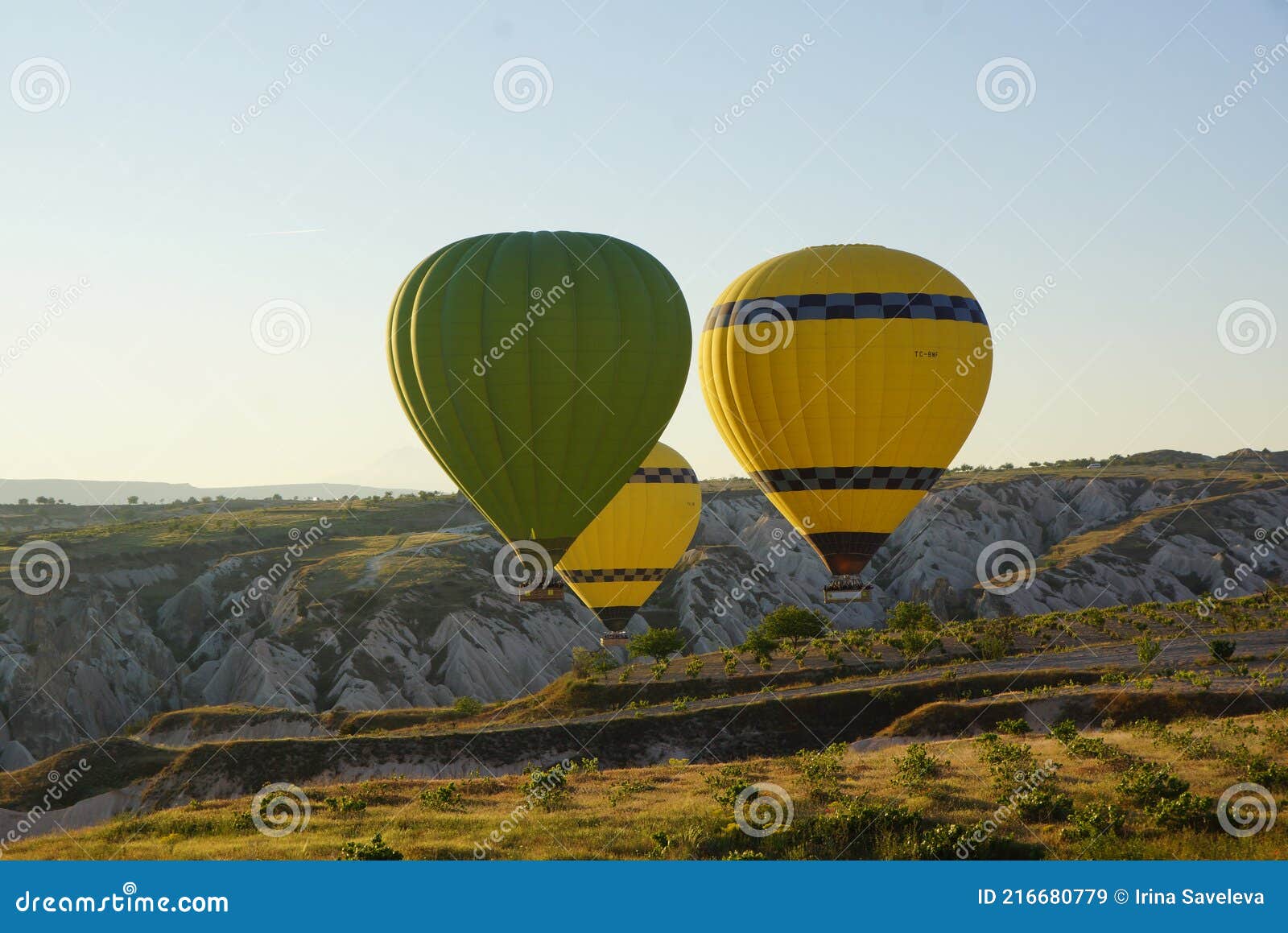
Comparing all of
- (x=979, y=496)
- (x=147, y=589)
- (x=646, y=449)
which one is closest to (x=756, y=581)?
(x=979, y=496)

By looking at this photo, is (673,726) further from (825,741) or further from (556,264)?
(556,264)

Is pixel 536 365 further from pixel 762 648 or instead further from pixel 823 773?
pixel 762 648
